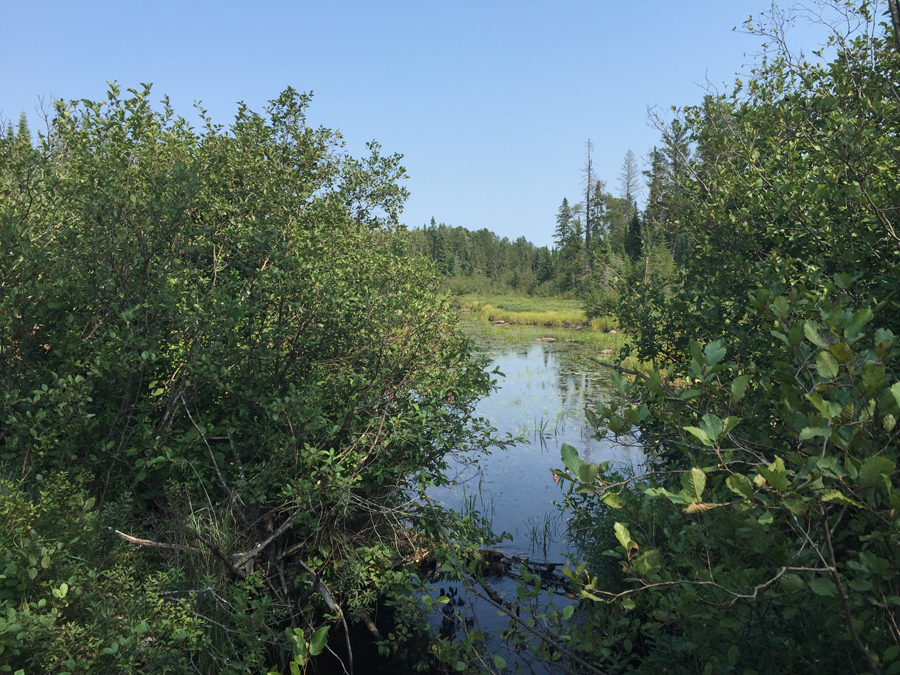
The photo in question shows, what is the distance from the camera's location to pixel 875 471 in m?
1.48

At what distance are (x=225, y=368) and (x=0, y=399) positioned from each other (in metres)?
1.44

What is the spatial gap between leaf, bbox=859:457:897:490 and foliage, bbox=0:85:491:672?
3.29 metres

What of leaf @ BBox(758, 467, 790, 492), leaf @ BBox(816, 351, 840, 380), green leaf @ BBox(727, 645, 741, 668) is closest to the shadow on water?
leaf @ BBox(758, 467, 790, 492)

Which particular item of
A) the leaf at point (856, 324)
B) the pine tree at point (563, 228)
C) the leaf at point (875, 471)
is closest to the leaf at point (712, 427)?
the leaf at point (875, 471)

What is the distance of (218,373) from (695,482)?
353 centimetres

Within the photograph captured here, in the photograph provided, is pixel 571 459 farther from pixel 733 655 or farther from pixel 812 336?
pixel 733 655

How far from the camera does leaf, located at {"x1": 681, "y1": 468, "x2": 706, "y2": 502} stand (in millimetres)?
1625

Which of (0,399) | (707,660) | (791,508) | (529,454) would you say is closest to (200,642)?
(0,399)

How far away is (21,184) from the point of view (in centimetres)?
427

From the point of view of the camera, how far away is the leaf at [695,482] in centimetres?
162

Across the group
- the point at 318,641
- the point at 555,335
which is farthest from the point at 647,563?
the point at 555,335

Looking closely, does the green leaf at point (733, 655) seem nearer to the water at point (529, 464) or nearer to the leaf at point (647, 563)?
the leaf at point (647, 563)

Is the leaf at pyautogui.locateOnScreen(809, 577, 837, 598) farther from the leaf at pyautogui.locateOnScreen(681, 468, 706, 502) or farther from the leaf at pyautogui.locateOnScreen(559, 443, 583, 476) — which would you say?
the leaf at pyautogui.locateOnScreen(559, 443, 583, 476)

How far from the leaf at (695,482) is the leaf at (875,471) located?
0.39 m
